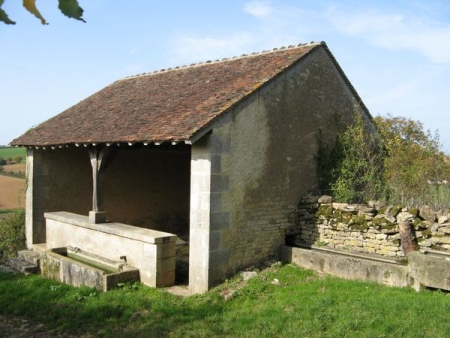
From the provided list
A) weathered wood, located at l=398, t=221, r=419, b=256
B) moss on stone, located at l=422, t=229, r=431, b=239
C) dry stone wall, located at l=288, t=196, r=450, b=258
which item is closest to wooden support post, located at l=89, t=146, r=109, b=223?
dry stone wall, located at l=288, t=196, r=450, b=258

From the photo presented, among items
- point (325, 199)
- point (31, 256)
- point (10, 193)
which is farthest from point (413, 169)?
point (10, 193)

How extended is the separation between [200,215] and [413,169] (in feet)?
21.9

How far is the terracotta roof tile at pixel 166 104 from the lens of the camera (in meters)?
7.55

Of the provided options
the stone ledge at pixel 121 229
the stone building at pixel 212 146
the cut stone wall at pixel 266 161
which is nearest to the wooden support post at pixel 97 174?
the stone building at pixel 212 146

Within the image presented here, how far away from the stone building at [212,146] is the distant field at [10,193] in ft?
37.6

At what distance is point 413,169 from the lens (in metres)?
11.1

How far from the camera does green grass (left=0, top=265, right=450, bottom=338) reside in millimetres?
5395

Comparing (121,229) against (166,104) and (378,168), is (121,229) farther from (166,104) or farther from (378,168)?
(378,168)

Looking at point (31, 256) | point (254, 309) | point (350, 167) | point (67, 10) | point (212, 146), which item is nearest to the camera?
point (67, 10)

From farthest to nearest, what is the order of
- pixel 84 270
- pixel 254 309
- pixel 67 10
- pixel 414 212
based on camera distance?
pixel 84 270
pixel 414 212
pixel 254 309
pixel 67 10

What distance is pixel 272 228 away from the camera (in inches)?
334

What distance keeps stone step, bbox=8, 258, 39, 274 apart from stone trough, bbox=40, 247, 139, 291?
325 millimetres

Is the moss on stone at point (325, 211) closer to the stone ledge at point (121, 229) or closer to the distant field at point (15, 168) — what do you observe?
the stone ledge at point (121, 229)

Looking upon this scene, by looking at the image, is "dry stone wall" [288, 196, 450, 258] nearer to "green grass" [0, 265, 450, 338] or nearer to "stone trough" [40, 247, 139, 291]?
"green grass" [0, 265, 450, 338]
